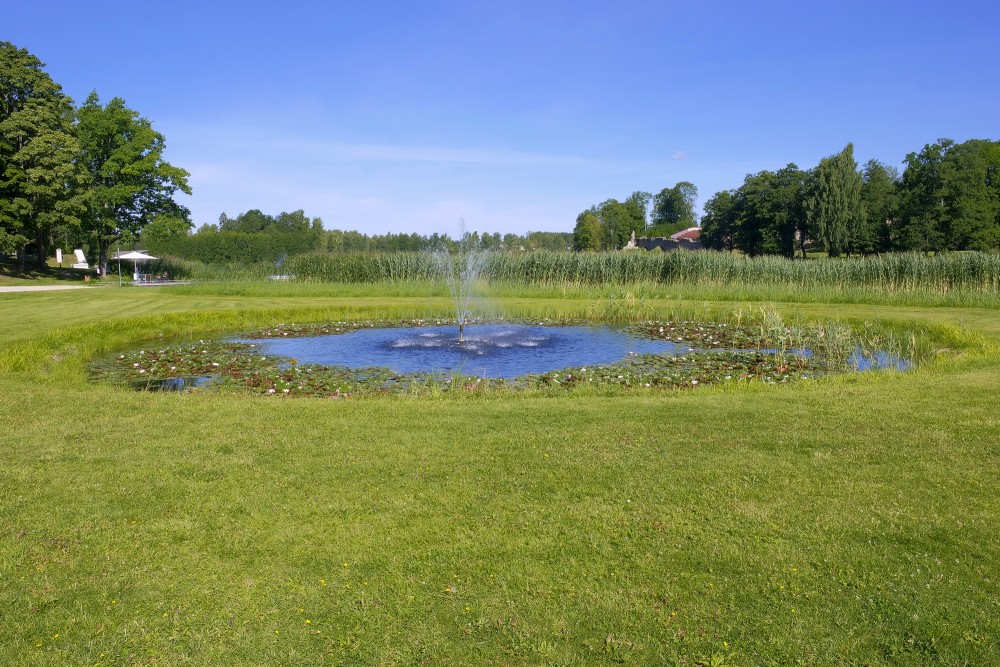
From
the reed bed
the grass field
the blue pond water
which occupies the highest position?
the reed bed

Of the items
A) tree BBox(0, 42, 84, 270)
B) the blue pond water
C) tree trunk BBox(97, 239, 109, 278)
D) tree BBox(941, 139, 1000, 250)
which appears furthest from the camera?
tree BBox(941, 139, 1000, 250)

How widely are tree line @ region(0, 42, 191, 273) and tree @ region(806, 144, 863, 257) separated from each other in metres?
45.0

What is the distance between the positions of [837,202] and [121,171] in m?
48.5

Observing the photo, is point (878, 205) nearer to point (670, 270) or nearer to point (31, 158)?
point (670, 270)

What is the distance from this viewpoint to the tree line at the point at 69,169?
31328mm

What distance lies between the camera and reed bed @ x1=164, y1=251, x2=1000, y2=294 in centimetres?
2019

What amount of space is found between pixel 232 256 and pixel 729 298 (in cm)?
4123

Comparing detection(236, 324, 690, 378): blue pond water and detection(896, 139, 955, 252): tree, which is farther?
detection(896, 139, 955, 252): tree

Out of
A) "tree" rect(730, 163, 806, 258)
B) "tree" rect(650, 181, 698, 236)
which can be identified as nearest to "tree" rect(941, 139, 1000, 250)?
"tree" rect(730, 163, 806, 258)

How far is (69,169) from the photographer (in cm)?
3159

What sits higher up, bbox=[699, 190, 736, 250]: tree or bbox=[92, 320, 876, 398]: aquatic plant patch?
bbox=[699, 190, 736, 250]: tree

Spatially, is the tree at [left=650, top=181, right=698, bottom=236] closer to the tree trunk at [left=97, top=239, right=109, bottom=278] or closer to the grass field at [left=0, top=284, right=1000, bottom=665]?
the tree trunk at [left=97, top=239, right=109, bottom=278]

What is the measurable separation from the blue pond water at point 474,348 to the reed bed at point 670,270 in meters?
9.83

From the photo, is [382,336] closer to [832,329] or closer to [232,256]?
Answer: [832,329]
